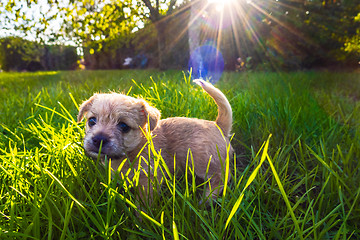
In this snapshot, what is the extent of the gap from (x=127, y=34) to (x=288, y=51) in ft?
26.9

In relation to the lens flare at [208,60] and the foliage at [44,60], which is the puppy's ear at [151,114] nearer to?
the lens flare at [208,60]

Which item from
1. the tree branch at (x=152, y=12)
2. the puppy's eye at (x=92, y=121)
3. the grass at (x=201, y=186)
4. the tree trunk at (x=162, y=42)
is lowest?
the grass at (x=201, y=186)

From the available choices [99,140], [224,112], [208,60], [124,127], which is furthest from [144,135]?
[208,60]

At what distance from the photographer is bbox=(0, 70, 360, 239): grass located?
1.16 metres

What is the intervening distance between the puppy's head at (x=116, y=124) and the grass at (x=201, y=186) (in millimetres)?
169

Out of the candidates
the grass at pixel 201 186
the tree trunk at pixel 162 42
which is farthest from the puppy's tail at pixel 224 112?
the tree trunk at pixel 162 42

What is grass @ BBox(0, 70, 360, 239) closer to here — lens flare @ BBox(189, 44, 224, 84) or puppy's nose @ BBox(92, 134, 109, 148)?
puppy's nose @ BBox(92, 134, 109, 148)

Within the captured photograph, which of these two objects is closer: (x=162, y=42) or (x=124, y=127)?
(x=124, y=127)

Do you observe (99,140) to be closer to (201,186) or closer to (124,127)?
(124,127)

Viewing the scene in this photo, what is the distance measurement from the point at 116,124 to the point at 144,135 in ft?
0.82

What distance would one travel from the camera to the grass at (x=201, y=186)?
1.16m

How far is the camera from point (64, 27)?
970 centimetres

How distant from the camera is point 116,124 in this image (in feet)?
6.54

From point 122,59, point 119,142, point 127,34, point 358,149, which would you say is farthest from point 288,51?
point 122,59
